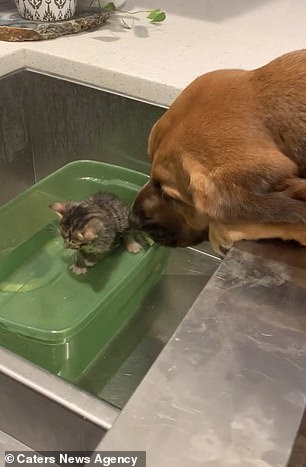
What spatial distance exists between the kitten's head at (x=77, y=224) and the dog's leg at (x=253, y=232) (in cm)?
55

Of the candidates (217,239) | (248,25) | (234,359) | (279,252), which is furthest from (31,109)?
(234,359)

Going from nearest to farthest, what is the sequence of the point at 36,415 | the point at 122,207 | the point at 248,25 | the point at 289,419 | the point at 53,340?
1. the point at 289,419
2. the point at 36,415
3. the point at 53,340
4. the point at 122,207
5. the point at 248,25

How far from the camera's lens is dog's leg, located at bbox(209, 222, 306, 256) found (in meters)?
0.85

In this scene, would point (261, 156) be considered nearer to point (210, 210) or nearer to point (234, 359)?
point (210, 210)

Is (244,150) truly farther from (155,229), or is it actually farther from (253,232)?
(155,229)

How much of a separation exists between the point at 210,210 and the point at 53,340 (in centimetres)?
46

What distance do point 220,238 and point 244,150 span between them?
0.52 feet

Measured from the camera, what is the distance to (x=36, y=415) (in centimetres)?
77

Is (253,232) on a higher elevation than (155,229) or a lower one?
higher

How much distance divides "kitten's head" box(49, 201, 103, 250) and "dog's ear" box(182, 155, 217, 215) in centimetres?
58

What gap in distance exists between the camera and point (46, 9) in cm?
160

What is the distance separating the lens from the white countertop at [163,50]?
55.6 inches

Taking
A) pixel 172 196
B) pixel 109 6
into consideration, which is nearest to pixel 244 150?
pixel 172 196

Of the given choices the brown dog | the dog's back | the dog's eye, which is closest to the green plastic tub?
the dog's eye
